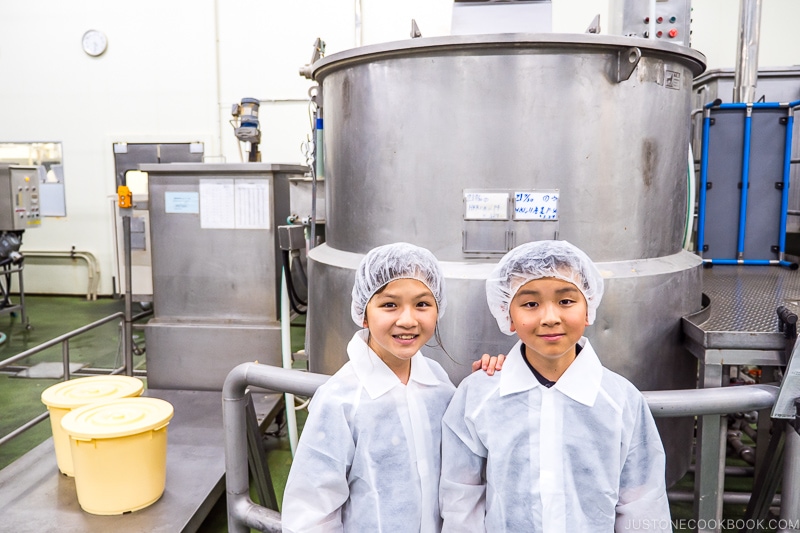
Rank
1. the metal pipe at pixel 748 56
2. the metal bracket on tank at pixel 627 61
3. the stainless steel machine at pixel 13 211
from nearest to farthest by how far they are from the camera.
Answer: the metal bracket on tank at pixel 627 61
the metal pipe at pixel 748 56
the stainless steel machine at pixel 13 211

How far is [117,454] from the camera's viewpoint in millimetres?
1709

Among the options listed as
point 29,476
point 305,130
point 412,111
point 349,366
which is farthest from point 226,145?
point 349,366

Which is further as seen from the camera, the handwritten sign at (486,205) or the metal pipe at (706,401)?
the handwritten sign at (486,205)

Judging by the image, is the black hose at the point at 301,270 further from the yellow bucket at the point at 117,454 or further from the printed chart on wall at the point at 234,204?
the yellow bucket at the point at 117,454

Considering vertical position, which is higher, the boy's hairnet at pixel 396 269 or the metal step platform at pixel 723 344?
the boy's hairnet at pixel 396 269

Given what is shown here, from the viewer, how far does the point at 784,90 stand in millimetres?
3535

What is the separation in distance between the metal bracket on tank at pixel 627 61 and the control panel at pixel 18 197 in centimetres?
450

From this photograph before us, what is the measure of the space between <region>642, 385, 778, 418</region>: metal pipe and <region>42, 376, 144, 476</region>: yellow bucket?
1.72 metres

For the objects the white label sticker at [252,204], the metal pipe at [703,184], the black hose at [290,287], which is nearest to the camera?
the black hose at [290,287]

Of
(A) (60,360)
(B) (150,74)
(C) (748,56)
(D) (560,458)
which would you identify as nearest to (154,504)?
(D) (560,458)

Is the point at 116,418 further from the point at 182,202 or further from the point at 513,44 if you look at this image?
the point at 513,44

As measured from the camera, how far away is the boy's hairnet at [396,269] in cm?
102

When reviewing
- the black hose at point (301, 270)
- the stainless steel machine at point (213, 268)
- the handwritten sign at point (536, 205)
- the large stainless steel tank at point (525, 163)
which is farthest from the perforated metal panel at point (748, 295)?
the stainless steel machine at point (213, 268)

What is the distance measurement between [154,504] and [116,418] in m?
0.32
